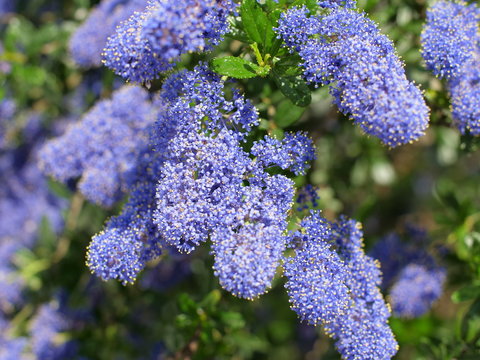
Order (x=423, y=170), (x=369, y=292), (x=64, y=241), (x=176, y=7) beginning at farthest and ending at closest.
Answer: (x=423, y=170), (x=64, y=241), (x=369, y=292), (x=176, y=7)

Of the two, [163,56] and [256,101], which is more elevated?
[163,56]

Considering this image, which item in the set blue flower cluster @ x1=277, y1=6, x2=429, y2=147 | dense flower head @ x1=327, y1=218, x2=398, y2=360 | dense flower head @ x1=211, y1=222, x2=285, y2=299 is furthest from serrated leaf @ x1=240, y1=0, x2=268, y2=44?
dense flower head @ x1=327, y1=218, x2=398, y2=360

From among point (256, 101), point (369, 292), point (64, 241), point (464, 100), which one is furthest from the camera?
point (64, 241)

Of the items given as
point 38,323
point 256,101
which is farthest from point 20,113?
point 256,101

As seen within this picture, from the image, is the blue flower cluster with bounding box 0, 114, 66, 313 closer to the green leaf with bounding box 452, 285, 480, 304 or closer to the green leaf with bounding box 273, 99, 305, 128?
the green leaf with bounding box 273, 99, 305, 128

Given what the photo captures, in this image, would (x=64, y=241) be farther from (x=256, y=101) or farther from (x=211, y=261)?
(x=256, y=101)

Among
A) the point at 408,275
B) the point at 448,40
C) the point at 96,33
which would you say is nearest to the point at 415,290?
the point at 408,275
